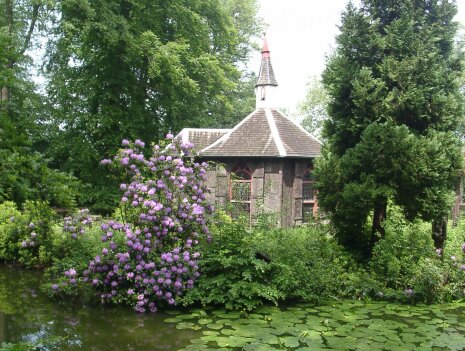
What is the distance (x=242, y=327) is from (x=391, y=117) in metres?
5.11

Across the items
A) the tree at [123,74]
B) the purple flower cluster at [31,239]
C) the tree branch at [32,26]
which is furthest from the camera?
the tree branch at [32,26]

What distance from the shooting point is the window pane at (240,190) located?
1724cm

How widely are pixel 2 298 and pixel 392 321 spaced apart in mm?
6974

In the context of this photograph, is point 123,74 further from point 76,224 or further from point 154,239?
point 154,239

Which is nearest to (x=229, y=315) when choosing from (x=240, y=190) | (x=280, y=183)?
(x=280, y=183)

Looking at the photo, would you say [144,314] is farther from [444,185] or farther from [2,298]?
[444,185]

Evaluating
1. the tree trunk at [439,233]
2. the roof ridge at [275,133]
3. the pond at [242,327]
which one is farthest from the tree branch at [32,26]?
the tree trunk at [439,233]

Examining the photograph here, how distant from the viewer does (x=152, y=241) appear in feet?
25.9

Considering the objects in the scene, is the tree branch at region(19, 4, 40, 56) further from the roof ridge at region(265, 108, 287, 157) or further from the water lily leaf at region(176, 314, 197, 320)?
the water lily leaf at region(176, 314, 197, 320)

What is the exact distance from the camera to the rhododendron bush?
747 cm

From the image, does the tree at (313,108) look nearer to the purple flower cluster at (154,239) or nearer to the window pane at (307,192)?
the window pane at (307,192)

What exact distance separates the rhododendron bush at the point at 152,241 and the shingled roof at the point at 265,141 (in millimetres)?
8415

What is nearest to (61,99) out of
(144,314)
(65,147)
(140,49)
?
(65,147)

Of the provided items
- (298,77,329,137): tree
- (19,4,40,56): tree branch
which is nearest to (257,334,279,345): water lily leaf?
(19,4,40,56): tree branch
